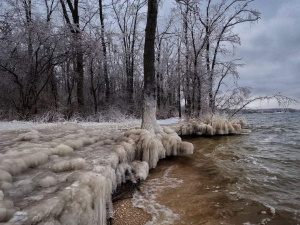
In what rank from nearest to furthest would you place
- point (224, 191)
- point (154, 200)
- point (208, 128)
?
point (154, 200) → point (224, 191) → point (208, 128)

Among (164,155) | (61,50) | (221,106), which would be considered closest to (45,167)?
(164,155)

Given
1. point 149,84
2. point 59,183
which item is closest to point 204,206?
point 59,183

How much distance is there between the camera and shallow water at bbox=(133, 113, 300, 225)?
125 inches

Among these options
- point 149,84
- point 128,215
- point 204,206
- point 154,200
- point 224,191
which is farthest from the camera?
point 149,84

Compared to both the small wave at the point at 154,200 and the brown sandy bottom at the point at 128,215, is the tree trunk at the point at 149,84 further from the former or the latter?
the brown sandy bottom at the point at 128,215

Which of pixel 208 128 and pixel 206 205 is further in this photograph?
pixel 208 128

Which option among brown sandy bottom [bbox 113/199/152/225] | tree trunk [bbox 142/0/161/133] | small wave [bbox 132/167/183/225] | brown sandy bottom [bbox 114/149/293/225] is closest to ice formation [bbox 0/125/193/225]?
brown sandy bottom [bbox 113/199/152/225]

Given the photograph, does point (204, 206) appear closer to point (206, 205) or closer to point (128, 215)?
point (206, 205)

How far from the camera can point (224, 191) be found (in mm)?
4102

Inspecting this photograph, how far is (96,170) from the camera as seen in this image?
2895mm

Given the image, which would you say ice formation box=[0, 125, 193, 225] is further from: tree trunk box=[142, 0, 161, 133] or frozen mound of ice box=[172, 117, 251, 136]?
frozen mound of ice box=[172, 117, 251, 136]

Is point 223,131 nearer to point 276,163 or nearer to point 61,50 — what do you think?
point 276,163

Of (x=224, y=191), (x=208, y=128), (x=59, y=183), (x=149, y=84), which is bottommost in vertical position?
(x=224, y=191)

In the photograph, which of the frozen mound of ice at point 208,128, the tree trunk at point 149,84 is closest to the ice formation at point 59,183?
the tree trunk at point 149,84
